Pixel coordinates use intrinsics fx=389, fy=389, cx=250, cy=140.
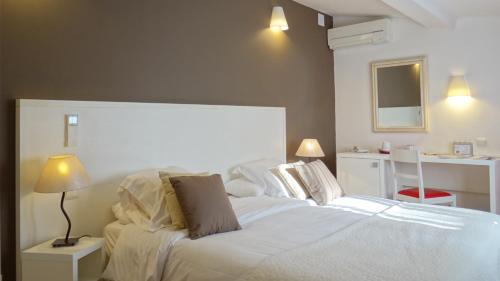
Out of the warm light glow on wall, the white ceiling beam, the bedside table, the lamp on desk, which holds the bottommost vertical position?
the bedside table

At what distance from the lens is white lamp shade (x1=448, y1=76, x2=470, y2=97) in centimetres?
407

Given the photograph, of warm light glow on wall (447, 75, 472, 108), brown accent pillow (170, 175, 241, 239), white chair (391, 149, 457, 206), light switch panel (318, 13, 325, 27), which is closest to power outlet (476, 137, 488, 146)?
warm light glow on wall (447, 75, 472, 108)

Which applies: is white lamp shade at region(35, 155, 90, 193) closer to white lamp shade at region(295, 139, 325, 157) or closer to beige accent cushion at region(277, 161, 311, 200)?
beige accent cushion at region(277, 161, 311, 200)

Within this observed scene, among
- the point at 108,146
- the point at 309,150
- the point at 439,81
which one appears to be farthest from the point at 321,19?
the point at 108,146

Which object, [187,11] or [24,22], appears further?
[187,11]

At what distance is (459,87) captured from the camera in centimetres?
408

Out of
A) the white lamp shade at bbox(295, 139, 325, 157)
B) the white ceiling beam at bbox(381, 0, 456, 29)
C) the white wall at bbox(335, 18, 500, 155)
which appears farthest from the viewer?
the white lamp shade at bbox(295, 139, 325, 157)

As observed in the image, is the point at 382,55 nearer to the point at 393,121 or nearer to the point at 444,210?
the point at 393,121

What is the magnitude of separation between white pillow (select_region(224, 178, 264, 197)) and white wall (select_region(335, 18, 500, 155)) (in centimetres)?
220

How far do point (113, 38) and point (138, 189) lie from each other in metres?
1.09

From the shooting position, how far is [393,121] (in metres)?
4.71

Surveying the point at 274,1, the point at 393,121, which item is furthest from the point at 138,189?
the point at 393,121

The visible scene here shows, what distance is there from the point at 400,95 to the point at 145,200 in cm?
338

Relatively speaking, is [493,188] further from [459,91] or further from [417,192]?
[459,91]
